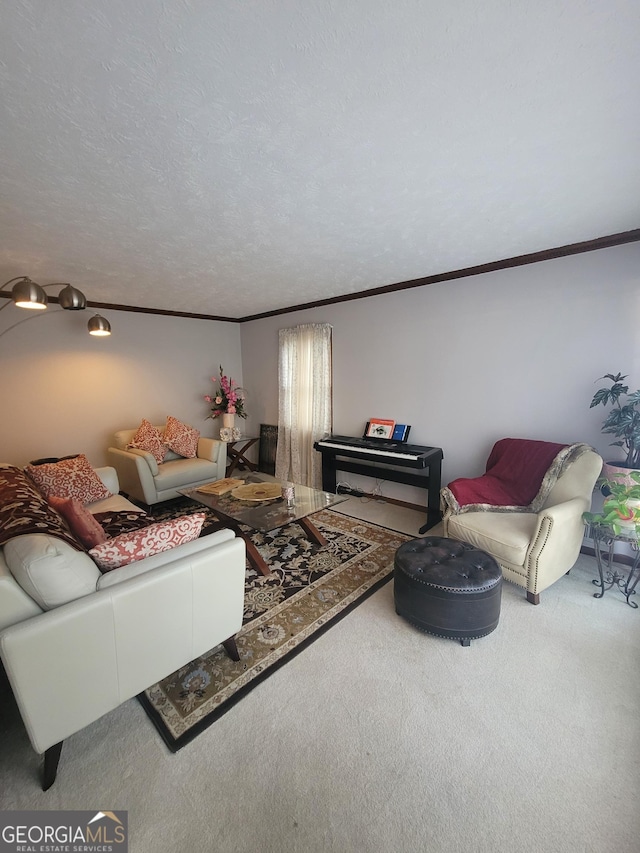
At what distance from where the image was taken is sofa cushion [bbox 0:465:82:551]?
1422 mm

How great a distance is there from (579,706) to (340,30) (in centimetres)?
268

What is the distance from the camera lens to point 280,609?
221 centimetres

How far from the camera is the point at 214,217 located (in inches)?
81.4

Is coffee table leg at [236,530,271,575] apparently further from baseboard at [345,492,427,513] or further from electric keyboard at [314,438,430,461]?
baseboard at [345,492,427,513]

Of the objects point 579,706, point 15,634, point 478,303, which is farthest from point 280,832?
point 478,303

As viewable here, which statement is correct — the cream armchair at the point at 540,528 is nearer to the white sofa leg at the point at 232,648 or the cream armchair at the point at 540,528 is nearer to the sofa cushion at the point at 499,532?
the sofa cushion at the point at 499,532

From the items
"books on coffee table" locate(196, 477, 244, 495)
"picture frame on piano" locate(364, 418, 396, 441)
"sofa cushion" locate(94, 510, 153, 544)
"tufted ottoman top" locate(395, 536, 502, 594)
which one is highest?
"picture frame on piano" locate(364, 418, 396, 441)

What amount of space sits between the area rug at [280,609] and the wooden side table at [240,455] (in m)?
2.19

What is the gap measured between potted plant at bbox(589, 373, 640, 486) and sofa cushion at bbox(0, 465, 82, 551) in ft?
10.4

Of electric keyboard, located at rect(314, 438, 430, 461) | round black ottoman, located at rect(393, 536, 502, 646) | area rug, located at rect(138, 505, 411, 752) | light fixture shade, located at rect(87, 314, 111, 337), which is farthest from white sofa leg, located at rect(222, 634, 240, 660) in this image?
light fixture shade, located at rect(87, 314, 111, 337)

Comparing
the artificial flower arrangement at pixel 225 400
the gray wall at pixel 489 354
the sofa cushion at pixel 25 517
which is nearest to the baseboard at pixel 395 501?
the gray wall at pixel 489 354

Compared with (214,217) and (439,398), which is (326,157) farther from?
(439,398)

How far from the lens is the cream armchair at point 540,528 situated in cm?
214

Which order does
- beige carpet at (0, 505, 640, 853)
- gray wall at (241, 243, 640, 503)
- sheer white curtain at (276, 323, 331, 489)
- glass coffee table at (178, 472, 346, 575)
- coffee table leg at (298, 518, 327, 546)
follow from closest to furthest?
beige carpet at (0, 505, 640, 853)
glass coffee table at (178, 472, 346, 575)
gray wall at (241, 243, 640, 503)
coffee table leg at (298, 518, 327, 546)
sheer white curtain at (276, 323, 331, 489)
